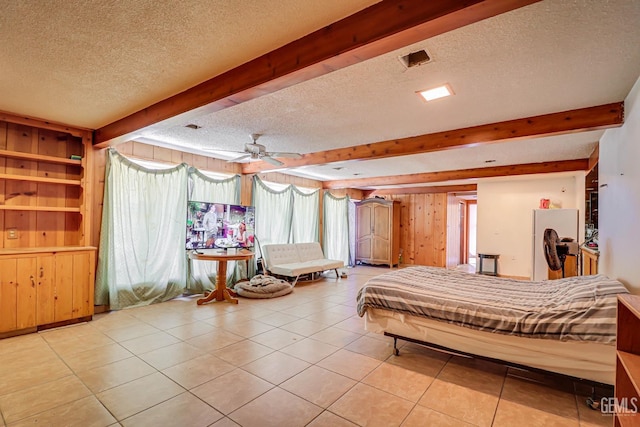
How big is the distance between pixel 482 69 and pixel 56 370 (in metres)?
4.06

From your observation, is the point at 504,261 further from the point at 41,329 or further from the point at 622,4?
the point at 41,329

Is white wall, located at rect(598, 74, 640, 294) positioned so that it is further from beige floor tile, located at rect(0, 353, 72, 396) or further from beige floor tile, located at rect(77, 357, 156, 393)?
beige floor tile, located at rect(0, 353, 72, 396)

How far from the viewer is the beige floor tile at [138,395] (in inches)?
77.5

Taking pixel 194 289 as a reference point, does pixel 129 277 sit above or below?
above

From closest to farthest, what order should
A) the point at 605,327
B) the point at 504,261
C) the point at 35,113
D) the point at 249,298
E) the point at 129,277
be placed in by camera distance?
the point at 605,327
the point at 35,113
the point at 129,277
the point at 249,298
the point at 504,261

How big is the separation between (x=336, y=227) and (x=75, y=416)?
687cm

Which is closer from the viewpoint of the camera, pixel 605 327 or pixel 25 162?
pixel 605 327

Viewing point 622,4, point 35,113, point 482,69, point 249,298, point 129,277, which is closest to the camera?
point 622,4

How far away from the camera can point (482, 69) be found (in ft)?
7.17

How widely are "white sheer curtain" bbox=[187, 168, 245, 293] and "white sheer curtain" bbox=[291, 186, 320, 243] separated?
1595 millimetres

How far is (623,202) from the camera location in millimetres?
2488

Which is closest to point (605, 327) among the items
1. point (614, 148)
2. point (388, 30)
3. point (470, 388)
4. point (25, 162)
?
point (470, 388)

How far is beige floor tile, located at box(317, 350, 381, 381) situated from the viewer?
2.47 m

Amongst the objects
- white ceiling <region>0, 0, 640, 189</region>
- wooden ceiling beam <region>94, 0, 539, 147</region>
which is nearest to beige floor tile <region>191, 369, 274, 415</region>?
wooden ceiling beam <region>94, 0, 539, 147</region>
